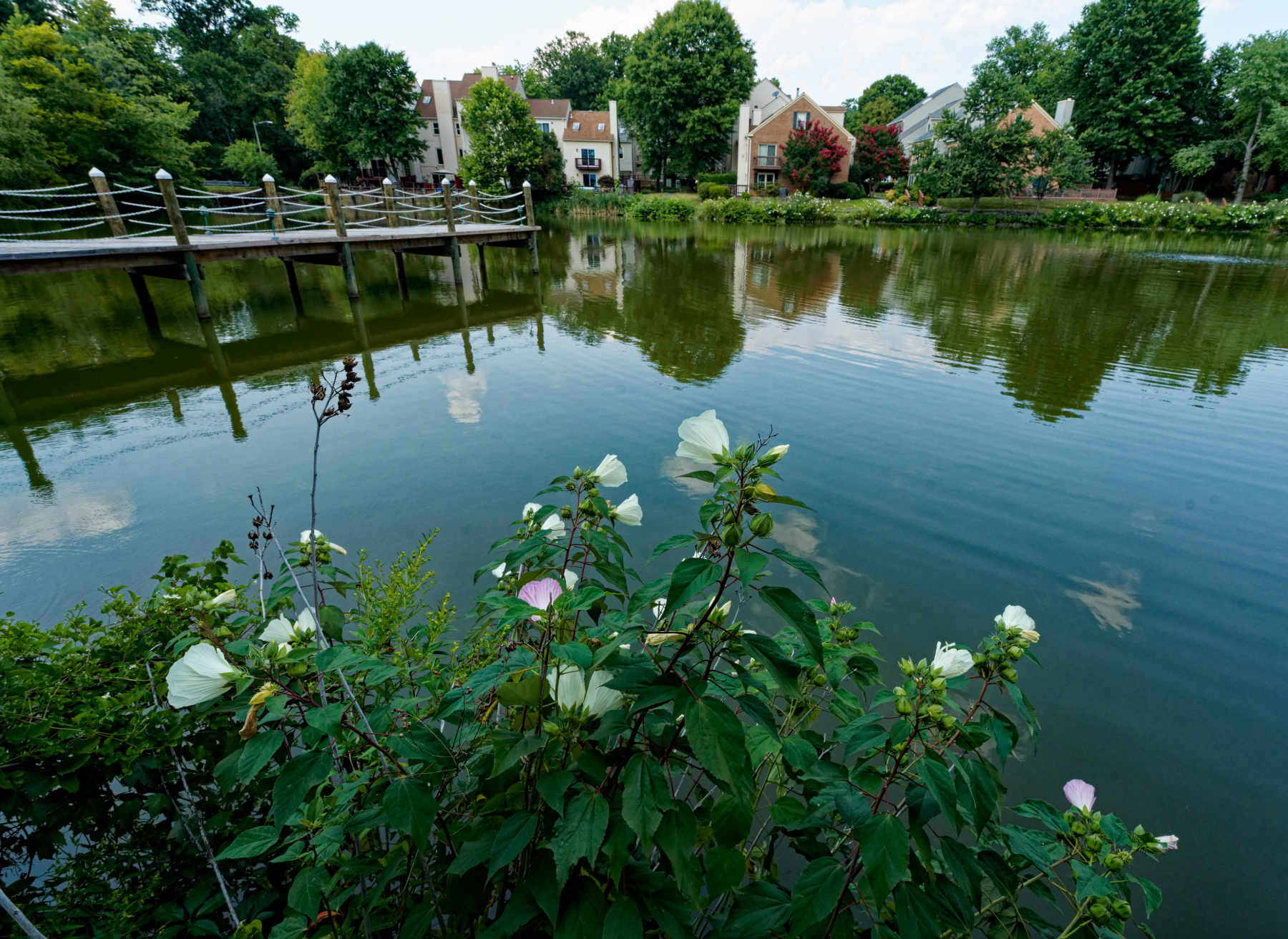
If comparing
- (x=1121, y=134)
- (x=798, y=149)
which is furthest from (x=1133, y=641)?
(x=1121, y=134)

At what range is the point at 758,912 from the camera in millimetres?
1336

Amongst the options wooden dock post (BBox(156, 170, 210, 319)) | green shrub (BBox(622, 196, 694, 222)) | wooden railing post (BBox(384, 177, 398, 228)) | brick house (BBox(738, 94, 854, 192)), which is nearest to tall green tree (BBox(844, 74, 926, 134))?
brick house (BBox(738, 94, 854, 192))

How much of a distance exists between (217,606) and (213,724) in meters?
0.41

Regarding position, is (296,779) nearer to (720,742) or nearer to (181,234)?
(720,742)

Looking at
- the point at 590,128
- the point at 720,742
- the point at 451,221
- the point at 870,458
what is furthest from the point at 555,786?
the point at 590,128

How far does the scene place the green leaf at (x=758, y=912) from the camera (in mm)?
1299

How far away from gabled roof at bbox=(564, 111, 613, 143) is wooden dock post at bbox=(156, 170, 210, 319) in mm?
48267

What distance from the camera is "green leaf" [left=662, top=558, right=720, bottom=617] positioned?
97 cm

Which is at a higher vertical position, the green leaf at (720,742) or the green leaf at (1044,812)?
the green leaf at (720,742)

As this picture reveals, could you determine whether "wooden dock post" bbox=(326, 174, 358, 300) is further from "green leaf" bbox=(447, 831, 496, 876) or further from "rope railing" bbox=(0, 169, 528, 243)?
"green leaf" bbox=(447, 831, 496, 876)

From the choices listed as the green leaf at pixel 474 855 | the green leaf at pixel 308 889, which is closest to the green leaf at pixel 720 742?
the green leaf at pixel 474 855

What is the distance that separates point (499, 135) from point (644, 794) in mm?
47310

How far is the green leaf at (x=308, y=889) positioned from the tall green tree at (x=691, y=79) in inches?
2013

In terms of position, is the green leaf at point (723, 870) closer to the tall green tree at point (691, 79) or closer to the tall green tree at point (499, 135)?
the tall green tree at point (499, 135)
